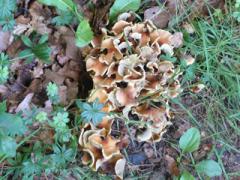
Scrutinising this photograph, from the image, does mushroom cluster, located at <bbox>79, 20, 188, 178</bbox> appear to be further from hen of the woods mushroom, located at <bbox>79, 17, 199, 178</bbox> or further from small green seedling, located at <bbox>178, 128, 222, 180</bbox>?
small green seedling, located at <bbox>178, 128, 222, 180</bbox>

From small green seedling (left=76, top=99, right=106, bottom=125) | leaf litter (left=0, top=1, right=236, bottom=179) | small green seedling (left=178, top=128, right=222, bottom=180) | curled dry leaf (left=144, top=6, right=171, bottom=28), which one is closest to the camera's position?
small green seedling (left=76, top=99, right=106, bottom=125)

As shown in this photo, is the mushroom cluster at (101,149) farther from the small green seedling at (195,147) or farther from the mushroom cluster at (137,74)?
the small green seedling at (195,147)

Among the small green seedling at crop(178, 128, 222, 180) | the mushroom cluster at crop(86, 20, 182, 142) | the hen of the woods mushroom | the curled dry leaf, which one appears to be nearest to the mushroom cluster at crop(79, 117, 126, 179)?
the hen of the woods mushroom

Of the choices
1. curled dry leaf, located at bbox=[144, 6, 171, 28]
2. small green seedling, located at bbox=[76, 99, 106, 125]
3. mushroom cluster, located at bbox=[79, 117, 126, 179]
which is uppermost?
curled dry leaf, located at bbox=[144, 6, 171, 28]

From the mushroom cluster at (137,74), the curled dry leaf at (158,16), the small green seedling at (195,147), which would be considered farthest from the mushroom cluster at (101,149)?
the curled dry leaf at (158,16)

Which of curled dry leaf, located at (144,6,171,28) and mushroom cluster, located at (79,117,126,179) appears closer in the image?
mushroom cluster, located at (79,117,126,179)

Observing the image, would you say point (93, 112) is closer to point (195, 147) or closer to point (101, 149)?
point (101, 149)

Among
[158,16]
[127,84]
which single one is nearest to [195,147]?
[127,84]
